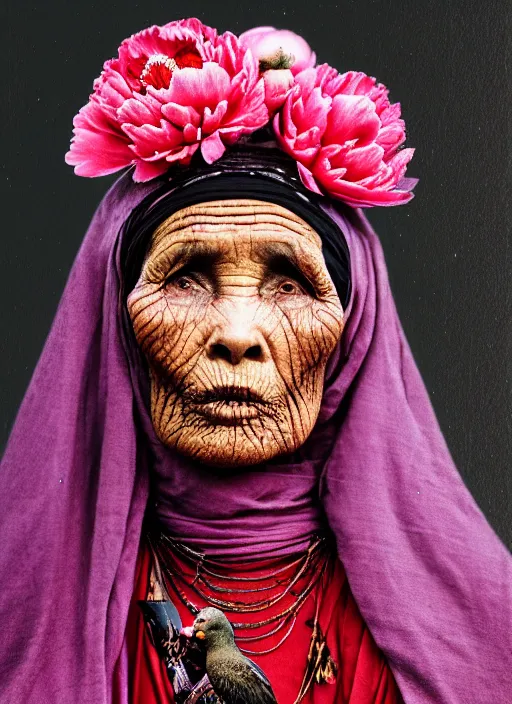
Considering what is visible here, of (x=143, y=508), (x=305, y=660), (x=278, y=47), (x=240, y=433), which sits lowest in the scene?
(x=305, y=660)

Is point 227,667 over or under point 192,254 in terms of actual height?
under

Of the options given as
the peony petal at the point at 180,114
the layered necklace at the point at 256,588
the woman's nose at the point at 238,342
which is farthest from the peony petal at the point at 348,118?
the layered necklace at the point at 256,588

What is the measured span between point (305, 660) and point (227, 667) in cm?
15

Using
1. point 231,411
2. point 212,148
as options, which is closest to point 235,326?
point 231,411

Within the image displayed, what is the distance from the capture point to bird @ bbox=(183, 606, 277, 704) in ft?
7.16

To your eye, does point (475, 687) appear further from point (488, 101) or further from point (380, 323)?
point (488, 101)

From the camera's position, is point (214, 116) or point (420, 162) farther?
point (420, 162)

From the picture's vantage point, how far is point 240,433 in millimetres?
2230

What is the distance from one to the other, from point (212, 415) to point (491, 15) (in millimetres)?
1050

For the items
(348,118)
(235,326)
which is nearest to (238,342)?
(235,326)

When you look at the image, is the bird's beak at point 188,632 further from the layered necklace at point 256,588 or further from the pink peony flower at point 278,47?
the pink peony flower at point 278,47

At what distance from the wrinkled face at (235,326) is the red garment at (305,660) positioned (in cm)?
26

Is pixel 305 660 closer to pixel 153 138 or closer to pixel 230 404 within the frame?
pixel 230 404

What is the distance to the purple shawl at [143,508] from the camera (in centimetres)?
223
